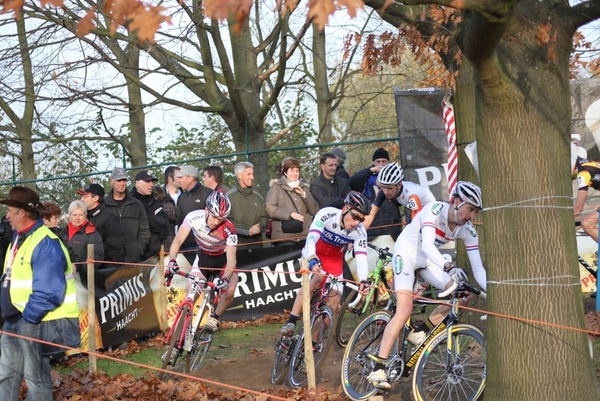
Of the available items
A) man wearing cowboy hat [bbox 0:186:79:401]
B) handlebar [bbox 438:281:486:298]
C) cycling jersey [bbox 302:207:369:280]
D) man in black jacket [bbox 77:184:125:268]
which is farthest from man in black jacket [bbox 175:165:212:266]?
handlebar [bbox 438:281:486:298]

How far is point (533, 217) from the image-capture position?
7102mm

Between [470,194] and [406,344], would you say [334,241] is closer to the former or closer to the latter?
[406,344]

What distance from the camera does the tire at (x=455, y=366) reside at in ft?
27.1

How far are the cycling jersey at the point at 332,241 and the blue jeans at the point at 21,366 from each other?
3.01 m

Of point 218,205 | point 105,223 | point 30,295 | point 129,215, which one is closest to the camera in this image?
point 30,295

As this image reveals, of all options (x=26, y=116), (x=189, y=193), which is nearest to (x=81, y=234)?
(x=189, y=193)

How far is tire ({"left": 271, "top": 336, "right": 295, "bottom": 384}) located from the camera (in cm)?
995

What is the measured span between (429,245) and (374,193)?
583 centimetres

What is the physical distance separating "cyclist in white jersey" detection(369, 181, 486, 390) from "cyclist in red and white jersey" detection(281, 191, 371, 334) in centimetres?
82

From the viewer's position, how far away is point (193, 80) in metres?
20.4

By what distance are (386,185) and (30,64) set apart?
1105cm

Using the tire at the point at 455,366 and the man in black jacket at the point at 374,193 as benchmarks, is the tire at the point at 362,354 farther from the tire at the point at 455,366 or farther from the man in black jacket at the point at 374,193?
the man in black jacket at the point at 374,193

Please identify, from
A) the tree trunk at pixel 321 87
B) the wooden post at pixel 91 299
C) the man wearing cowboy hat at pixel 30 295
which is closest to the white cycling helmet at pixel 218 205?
the wooden post at pixel 91 299

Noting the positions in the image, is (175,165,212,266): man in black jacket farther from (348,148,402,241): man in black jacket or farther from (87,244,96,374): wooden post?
(87,244,96,374): wooden post
